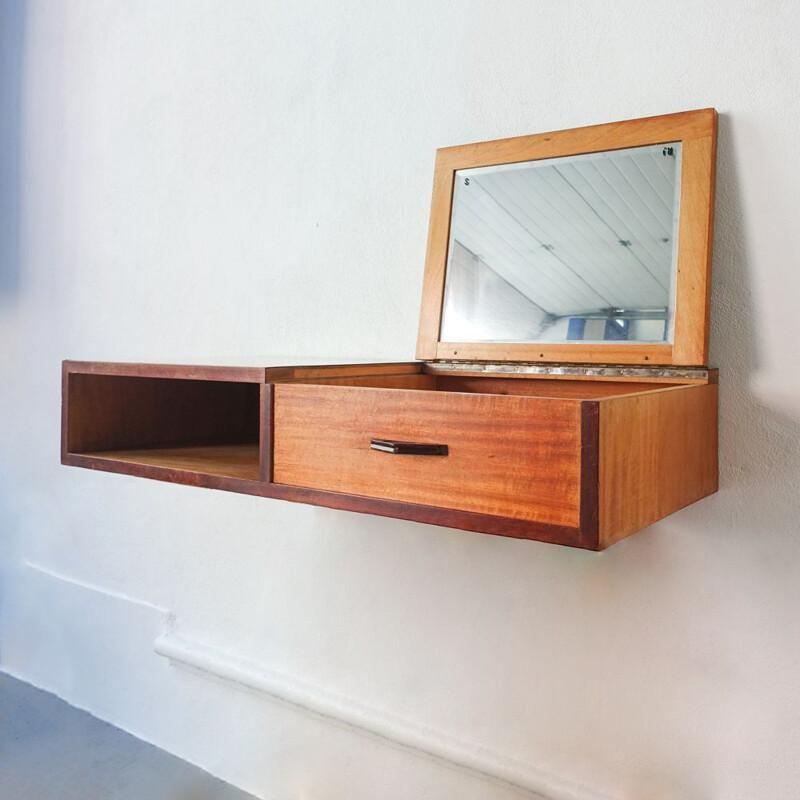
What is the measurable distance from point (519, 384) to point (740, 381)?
1.00 ft

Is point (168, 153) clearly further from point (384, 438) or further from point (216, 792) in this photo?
point (216, 792)

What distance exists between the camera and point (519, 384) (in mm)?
1183

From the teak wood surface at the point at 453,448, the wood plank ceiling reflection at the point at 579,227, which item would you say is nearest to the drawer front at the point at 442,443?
the teak wood surface at the point at 453,448

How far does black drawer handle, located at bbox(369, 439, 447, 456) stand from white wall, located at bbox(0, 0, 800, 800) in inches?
19.0

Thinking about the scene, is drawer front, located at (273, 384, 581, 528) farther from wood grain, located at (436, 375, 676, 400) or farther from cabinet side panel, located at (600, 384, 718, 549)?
wood grain, located at (436, 375, 676, 400)

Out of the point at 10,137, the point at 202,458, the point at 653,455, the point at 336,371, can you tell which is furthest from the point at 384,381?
the point at 10,137

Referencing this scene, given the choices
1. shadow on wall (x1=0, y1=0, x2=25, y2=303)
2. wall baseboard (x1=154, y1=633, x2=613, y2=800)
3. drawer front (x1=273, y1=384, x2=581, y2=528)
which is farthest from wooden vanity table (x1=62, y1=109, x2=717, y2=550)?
shadow on wall (x1=0, y1=0, x2=25, y2=303)

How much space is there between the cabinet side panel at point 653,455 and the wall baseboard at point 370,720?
0.55m

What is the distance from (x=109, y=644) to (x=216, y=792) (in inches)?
18.8

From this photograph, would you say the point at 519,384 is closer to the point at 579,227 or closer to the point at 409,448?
the point at 579,227

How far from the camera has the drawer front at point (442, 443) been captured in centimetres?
76

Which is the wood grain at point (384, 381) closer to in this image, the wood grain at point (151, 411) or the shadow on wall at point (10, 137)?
the wood grain at point (151, 411)

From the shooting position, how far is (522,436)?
2.56ft

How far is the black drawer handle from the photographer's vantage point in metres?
0.85
